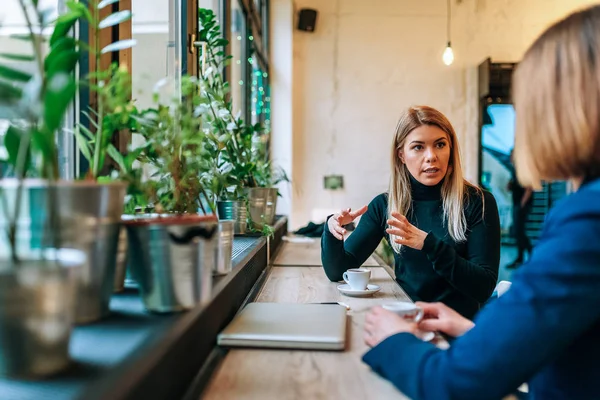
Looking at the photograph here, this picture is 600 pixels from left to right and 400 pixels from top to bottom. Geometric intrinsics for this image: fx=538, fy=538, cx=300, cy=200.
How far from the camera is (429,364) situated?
839mm

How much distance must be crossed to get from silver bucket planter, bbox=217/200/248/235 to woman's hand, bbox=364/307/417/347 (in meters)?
1.21

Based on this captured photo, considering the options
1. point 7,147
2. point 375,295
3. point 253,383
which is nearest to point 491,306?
point 253,383

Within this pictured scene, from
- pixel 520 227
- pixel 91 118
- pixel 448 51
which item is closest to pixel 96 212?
pixel 91 118

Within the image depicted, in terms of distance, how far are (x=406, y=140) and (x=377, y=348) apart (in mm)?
1323

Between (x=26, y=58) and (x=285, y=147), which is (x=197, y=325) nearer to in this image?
(x=26, y=58)

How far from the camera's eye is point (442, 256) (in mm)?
1738

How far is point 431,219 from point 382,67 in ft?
13.6

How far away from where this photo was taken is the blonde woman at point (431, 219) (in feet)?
6.44

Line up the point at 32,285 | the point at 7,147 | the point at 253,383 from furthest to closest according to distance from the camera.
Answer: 1. the point at 253,383
2. the point at 7,147
3. the point at 32,285

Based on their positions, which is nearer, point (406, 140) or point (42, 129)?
point (42, 129)

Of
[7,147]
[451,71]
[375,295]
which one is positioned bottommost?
[375,295]

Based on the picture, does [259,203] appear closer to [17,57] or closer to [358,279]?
[358,279]

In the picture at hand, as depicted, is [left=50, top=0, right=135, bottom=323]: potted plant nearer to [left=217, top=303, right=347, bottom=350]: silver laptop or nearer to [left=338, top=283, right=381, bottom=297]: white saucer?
[left=217, top=303, right=347, bottom=350]: silver laptop

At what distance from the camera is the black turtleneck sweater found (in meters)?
1.81
